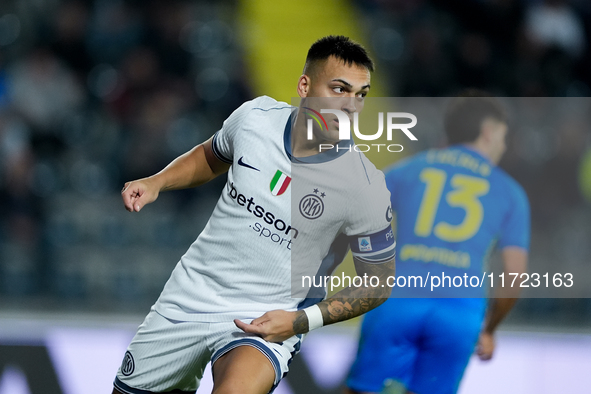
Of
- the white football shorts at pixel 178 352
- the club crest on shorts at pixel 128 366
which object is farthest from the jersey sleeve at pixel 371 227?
the club crest on shorts at pixel 128 366

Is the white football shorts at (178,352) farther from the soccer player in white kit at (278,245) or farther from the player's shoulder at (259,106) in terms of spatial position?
the player's shoulder at (259,106)

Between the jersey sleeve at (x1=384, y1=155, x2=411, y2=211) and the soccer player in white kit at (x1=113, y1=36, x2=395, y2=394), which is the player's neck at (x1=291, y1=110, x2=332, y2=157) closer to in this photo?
the soccer player in white kit at (x1=113, y1=36, x2=395, y2=394)

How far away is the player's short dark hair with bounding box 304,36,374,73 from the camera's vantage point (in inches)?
109

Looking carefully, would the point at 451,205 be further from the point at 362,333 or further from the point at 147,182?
the point at 147,182

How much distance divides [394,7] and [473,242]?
19.0 feet

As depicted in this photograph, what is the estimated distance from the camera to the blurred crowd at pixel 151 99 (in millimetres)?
6008

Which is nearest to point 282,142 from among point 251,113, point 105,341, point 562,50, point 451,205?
point 251,113

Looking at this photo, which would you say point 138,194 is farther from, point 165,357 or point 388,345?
point 388,345

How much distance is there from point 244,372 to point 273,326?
8.6 inches

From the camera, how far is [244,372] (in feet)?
8.14

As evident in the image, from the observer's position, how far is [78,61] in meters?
7.52

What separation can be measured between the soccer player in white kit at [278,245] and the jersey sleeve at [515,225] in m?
1.12

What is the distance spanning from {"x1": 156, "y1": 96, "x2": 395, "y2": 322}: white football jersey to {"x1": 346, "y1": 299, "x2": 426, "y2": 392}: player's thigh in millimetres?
681

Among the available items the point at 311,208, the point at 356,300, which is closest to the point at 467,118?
the point at 311,208
